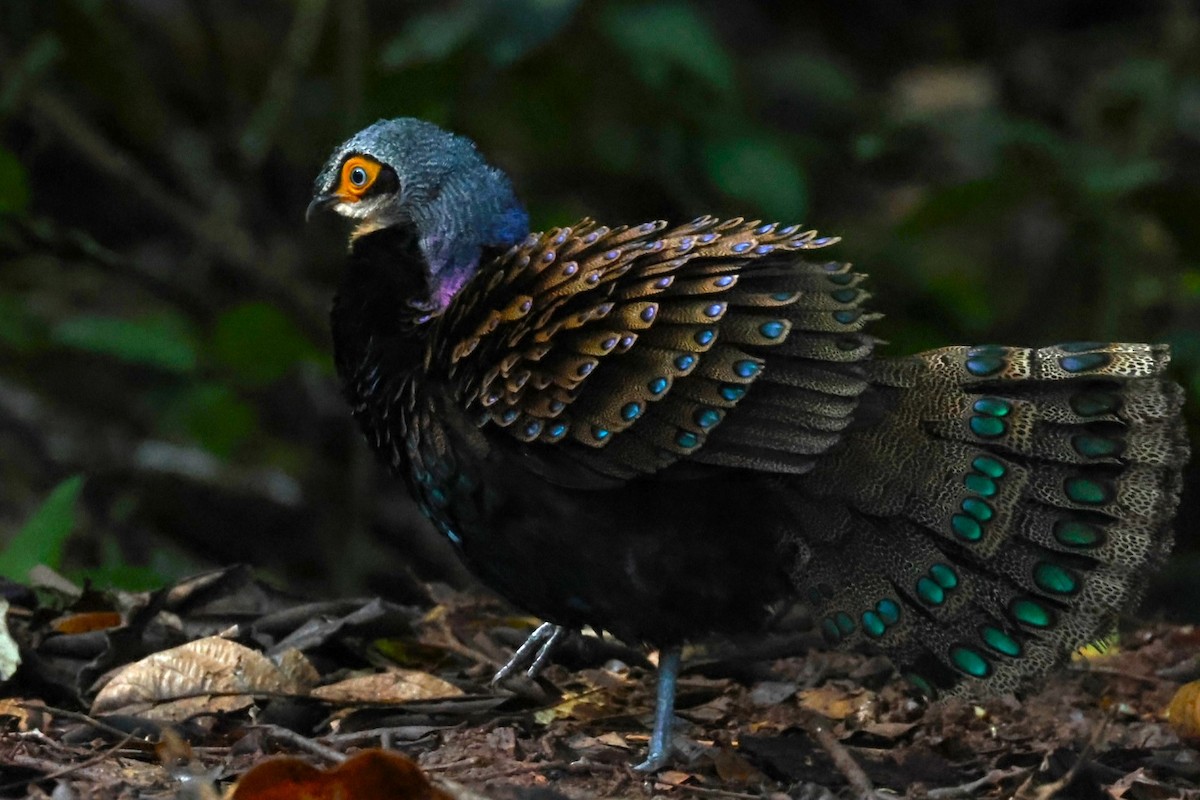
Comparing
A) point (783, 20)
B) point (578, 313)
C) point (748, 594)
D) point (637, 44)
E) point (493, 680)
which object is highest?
point (783, 20)

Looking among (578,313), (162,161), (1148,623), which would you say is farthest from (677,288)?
(162,161)

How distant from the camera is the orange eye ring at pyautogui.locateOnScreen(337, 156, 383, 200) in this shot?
4.40 m

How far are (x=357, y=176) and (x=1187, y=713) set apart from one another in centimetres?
250

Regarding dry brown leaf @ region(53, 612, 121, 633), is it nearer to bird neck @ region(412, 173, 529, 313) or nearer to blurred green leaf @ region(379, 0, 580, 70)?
bird neck @ region(412, 173, 529, 313)

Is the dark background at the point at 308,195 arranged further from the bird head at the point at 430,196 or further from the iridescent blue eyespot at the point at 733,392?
the iridescent blue eyespot at the point at 733,392

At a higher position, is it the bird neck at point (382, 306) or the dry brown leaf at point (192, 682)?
the bird neck at point (382, 306)

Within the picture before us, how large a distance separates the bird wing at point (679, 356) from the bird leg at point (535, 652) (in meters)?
0.78

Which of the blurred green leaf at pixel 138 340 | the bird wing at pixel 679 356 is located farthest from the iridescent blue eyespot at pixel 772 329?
the blurred green leaf at pixel 138 340

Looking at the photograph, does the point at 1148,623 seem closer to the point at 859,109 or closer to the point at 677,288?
the point at 677,288

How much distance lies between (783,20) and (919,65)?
1153 millimetres

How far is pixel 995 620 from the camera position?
12.0ft

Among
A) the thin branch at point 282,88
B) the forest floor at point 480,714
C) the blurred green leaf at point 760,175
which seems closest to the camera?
the forest floor at point 480,714

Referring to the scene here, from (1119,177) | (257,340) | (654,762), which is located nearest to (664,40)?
(1119,177)

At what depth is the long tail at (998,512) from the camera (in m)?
3.60
